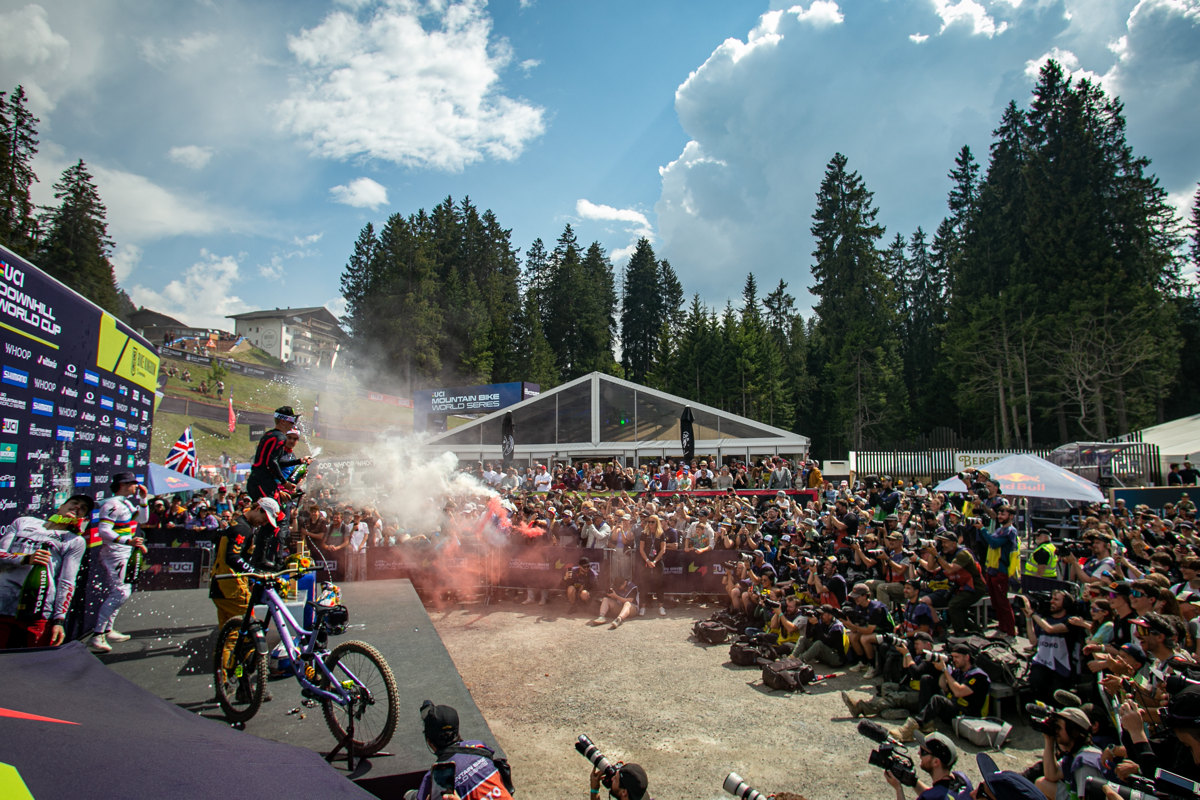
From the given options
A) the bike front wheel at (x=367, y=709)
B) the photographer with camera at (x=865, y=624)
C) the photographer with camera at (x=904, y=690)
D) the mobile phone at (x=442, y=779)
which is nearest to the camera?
the mobile phone at (x=442, y=779)

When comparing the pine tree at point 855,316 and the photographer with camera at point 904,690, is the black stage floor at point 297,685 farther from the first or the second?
the pine tree at point 855,316

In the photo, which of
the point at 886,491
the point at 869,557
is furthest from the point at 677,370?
the point at 869,557

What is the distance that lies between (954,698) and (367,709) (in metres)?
6.51

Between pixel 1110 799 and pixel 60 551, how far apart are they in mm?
8691

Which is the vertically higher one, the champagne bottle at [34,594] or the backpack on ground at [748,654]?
the champagne bottle at [34,594]

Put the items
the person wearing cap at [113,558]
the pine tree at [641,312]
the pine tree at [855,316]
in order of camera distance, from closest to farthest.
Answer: the person wearing cap at [113,558] < the pine tree at [855,316] < the pine tree at [641,312]

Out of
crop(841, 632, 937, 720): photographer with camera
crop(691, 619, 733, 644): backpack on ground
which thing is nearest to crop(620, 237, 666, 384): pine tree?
crop(691, 619, 733, 644): backpack on ground

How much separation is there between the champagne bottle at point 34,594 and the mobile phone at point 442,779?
4.89 metres

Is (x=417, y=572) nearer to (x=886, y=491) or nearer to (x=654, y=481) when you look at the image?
(x=654, y=481)

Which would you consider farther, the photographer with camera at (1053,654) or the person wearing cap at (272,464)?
the photographer with camera at (1053,654)

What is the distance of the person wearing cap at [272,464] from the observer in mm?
6359

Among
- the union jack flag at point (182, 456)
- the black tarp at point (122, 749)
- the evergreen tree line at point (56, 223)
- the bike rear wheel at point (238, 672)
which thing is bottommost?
the bike rear wheel at point (238, 672)

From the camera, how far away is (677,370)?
5994cm

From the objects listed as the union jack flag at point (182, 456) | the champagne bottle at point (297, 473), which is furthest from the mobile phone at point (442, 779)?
the union jack flag at point (182, 456)
